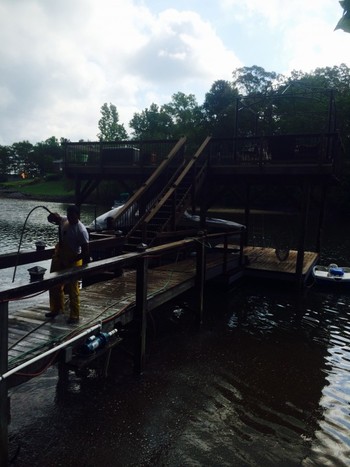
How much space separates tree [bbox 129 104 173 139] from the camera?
82.3m

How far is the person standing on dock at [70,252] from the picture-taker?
5.83m

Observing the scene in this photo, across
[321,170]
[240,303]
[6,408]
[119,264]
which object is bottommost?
[240,303]

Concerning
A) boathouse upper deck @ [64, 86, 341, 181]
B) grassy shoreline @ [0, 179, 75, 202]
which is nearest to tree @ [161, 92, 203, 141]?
grassy shoreline @ [0, 179, 75, 202]

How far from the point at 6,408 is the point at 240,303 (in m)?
9.37

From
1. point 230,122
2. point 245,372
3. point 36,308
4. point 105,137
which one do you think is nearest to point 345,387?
point 245,372

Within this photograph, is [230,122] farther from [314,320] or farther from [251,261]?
[314,320]

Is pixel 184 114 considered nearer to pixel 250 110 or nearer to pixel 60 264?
pixel 250 110

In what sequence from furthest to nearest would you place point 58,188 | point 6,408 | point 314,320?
point 58,188 → point 314,320 → point 6,408

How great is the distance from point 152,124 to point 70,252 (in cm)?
9067

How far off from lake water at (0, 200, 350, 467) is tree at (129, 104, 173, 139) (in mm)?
72369

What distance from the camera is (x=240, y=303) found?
12273mm

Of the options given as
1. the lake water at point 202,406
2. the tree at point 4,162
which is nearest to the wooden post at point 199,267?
the lake water at point 202,406

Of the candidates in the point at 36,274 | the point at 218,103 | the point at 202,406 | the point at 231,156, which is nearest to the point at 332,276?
the point at 231,156

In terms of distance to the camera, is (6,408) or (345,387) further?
(345,387)
